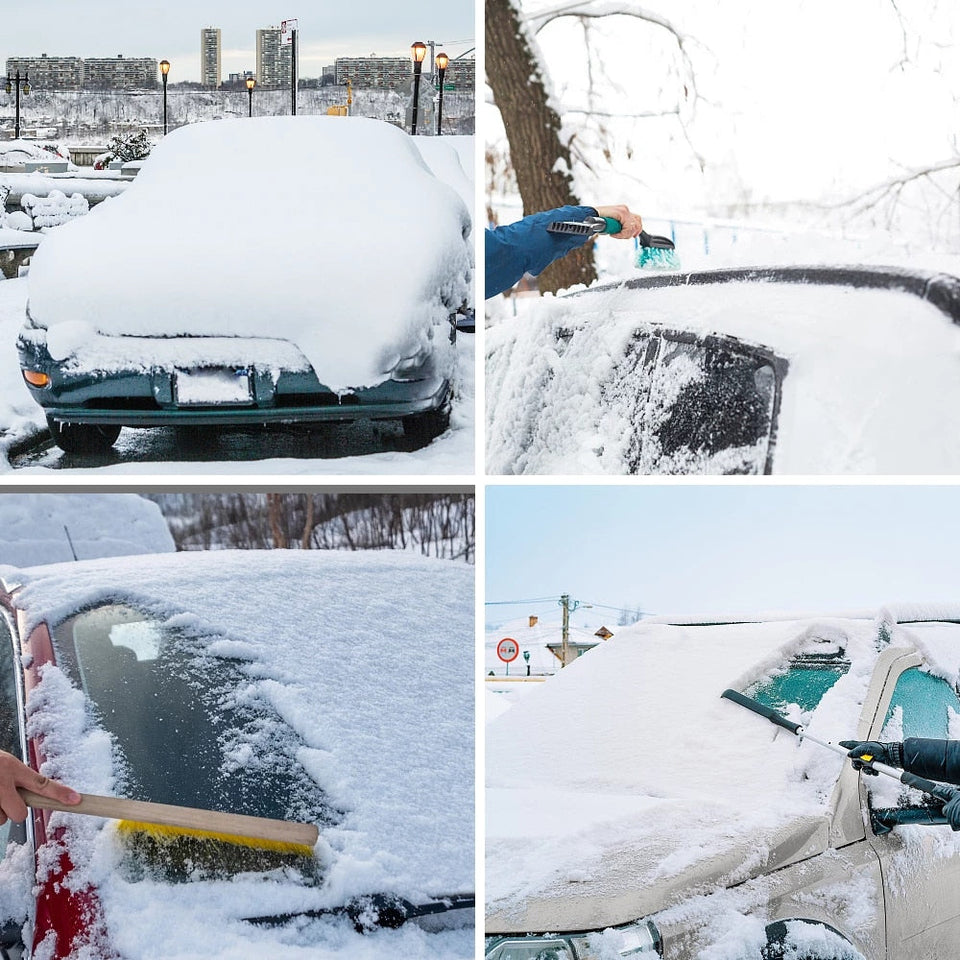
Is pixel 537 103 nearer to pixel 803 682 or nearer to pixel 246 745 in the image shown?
pixel 803 682

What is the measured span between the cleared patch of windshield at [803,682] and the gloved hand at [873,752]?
107 mm

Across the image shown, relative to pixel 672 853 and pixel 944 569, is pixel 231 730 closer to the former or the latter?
pixel 672 853

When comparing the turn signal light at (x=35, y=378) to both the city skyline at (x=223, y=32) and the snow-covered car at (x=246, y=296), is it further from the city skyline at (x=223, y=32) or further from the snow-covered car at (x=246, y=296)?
the city skyline at (x=223, y=32)

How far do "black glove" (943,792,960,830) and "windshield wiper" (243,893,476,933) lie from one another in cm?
95

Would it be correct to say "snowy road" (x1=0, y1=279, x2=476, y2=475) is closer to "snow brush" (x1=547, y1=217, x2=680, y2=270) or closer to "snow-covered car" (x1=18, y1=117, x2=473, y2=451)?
"snow-covered car" (x1=18, y1=117, x2=473, y2=451)

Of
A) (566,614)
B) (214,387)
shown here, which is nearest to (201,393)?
(214,387)

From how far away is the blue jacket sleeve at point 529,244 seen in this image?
6.91 ft

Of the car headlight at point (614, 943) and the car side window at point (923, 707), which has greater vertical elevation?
the car side window at point (923, 707)

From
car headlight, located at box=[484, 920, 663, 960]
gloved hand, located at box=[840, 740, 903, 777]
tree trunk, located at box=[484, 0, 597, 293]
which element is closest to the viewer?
car headlight, located at box=[484, 920, 663, 960]

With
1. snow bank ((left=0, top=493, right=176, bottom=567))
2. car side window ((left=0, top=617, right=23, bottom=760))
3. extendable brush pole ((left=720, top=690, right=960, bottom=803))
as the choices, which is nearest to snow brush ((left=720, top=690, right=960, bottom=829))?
extendable brush pole ((left=720, top=690, right=960, bottom=803))

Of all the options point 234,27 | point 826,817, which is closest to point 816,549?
point 826,817

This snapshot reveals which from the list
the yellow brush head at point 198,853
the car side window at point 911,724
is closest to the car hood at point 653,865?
the car side window at point 911,724

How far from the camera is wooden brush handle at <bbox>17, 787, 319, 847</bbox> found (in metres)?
1.94

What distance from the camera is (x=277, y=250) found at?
6.70 ft
